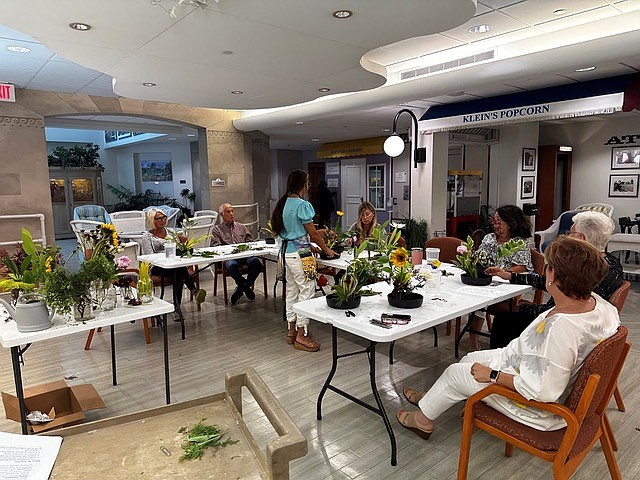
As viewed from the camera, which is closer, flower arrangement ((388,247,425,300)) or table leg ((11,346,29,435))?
table leg ((11,346,29,435))

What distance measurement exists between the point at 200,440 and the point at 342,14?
91.6 inches

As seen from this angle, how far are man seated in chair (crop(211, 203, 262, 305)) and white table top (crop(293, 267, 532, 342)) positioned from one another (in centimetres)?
255

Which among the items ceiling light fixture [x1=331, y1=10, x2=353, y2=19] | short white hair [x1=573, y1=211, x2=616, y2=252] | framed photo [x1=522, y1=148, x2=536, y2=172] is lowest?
short white hair [x1=573, y1=211, x2=616, y2=252]

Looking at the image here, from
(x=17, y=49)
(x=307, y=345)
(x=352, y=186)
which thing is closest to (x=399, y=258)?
(x=307, y=345)

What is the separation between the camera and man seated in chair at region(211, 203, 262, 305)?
5410 millimetres

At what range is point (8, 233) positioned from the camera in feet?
21.3

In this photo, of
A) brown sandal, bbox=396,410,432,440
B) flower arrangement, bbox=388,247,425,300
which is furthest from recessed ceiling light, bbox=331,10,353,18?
brown sandal, bbox=396,410,432,440

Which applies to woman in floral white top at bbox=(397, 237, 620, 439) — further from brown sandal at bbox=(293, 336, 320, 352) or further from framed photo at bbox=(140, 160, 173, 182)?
framed photo at bbox=(140, 160, 173, 182)

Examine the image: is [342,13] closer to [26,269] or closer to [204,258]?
[26,269]

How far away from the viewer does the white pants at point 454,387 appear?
7.04ft

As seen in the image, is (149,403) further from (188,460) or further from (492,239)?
(492,239)

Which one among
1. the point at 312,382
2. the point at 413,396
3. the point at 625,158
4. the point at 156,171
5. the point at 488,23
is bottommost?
the point at 312,382

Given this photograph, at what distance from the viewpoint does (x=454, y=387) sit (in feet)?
7.29

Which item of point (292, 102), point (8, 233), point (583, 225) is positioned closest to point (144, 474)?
point (583, 225)
